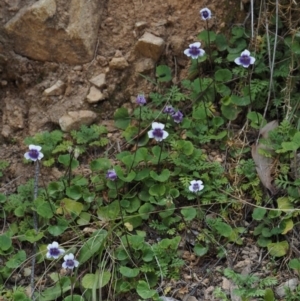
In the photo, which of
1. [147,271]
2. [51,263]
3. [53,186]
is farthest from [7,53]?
[147,271]

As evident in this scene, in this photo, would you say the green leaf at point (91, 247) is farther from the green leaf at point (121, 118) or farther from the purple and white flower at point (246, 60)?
the purple and white flower at point (246, 60)

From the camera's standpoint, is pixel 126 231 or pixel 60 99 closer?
pixel 126 231

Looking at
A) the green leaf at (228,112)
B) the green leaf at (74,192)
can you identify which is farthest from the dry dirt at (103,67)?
the green leaf at (74,192)

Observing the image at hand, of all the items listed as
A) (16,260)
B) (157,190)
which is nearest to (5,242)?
(16,260)

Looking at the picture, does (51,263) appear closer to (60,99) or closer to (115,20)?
(60,99)

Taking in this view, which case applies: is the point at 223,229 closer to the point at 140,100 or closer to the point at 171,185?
the point at 171,185

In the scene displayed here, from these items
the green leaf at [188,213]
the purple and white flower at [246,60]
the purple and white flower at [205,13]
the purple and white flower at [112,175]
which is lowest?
the green leaf at [188,213]
